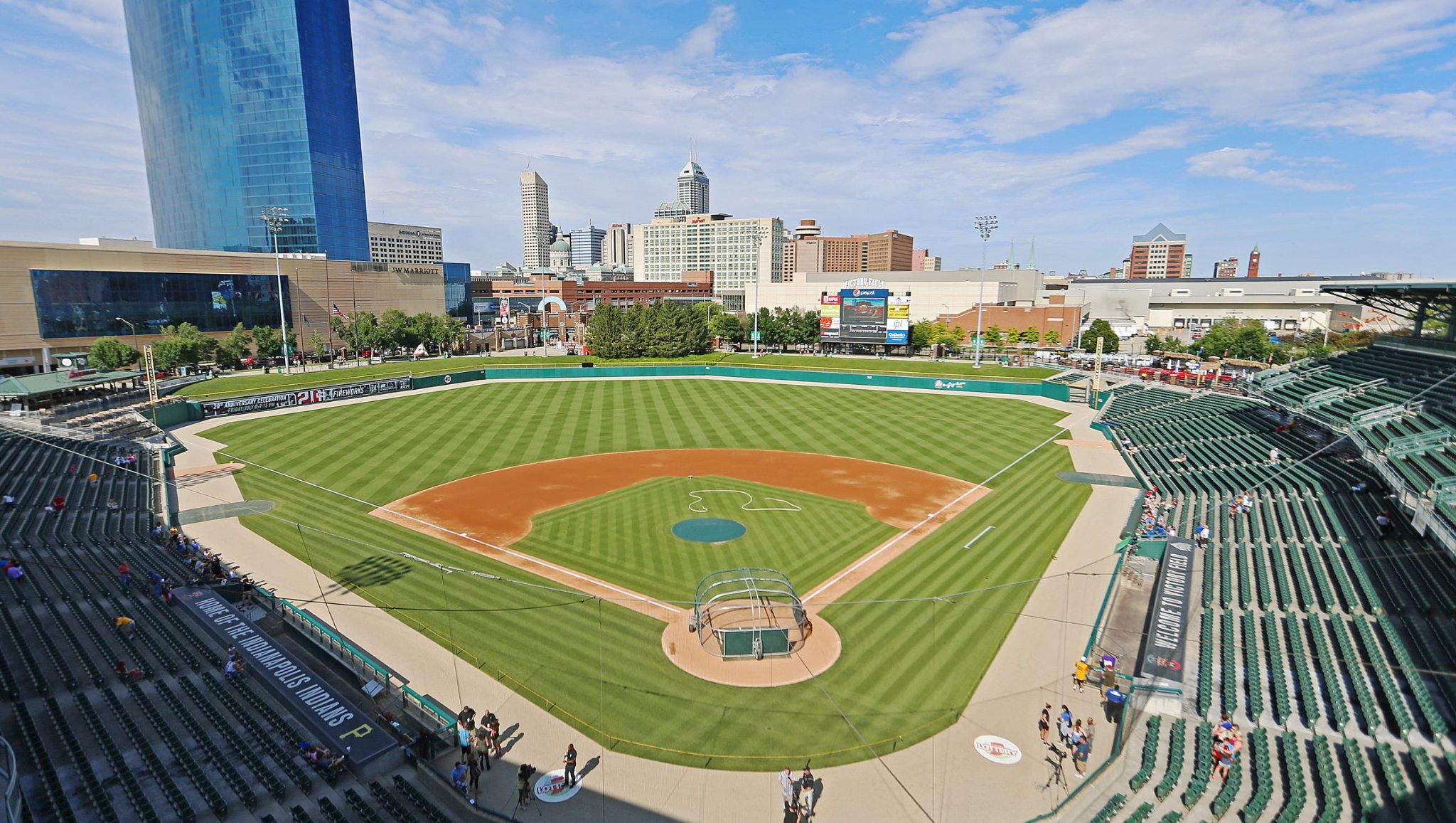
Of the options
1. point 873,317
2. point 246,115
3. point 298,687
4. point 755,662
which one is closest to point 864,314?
point 873,317

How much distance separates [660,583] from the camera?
885 inches

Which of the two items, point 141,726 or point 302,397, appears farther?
point 302,397

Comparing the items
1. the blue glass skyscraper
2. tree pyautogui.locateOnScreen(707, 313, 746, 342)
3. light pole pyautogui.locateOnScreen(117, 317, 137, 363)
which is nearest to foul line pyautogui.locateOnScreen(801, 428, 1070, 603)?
tree pyautogui.locateOnScreen(707, 313, 746, 342)

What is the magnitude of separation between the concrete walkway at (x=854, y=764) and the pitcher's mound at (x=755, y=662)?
3391 mm

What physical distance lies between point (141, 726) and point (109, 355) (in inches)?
2485

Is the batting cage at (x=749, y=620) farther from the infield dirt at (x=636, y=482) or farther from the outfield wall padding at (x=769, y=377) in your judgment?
the outfield wall padding at (x=769, y=377)

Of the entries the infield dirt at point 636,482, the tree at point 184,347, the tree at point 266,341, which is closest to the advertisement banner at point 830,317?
the infield dirt at point 636,482

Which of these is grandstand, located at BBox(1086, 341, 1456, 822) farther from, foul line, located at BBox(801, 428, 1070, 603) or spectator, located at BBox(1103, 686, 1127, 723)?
foul line, located at BBox(801, 428, 1070, 603)

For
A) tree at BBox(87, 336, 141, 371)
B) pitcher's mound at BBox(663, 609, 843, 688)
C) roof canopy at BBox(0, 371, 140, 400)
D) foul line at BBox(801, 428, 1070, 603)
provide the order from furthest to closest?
1. tree at BBox(87, 336, 141, 371)
2. roof canopy at BBox(0, 371, 140, 400)
3. foul line at BBox(801, 428, 1070, 603)
4. pitcher's mound at BBox(663, 609, 843, 688)

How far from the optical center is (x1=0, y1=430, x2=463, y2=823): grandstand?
37.9 ft

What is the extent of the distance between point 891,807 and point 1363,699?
394 inches

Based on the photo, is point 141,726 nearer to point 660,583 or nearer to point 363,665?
point 363,665

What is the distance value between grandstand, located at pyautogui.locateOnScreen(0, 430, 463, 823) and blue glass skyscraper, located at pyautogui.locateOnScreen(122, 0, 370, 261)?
110 meters

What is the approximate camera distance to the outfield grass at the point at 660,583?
607 inches
